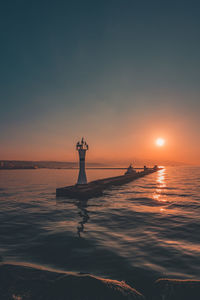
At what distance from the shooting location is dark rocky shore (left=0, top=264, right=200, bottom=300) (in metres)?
3.01

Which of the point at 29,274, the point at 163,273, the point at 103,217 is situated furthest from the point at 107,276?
the point at 103,217

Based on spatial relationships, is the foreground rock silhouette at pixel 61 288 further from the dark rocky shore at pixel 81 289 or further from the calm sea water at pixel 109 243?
the calm sea water at pixel 109 243

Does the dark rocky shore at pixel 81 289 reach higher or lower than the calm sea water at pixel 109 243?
higher

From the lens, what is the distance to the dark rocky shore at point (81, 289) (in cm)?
301

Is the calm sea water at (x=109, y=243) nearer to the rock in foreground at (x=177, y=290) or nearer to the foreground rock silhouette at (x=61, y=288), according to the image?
the rock in foreground at (x=177, y=290)

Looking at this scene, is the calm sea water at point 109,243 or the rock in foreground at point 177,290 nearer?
the rock in foreground at point 177,290

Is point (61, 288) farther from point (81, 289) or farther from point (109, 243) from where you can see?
point (109, 243)

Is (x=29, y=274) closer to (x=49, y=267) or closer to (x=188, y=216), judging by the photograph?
(x=49, y=267)

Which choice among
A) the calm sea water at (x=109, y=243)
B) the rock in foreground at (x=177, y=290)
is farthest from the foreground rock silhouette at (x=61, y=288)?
the calm sea water at (x=109, y=243)

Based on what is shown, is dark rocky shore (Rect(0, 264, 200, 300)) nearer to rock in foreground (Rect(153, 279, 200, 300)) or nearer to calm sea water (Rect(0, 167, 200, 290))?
rock in foreground (Rect(153, 279, 200, 300))

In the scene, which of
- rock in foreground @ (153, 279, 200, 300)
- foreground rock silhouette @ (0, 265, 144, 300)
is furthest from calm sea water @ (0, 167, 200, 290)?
foreground rock silhouette @ (0, 265, 144, 300)

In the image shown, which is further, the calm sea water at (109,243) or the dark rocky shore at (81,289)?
the calm sea water at (109,243)

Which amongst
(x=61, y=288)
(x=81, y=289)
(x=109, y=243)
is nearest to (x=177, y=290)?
(x=81, y=289)

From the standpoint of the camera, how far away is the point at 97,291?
309cm
